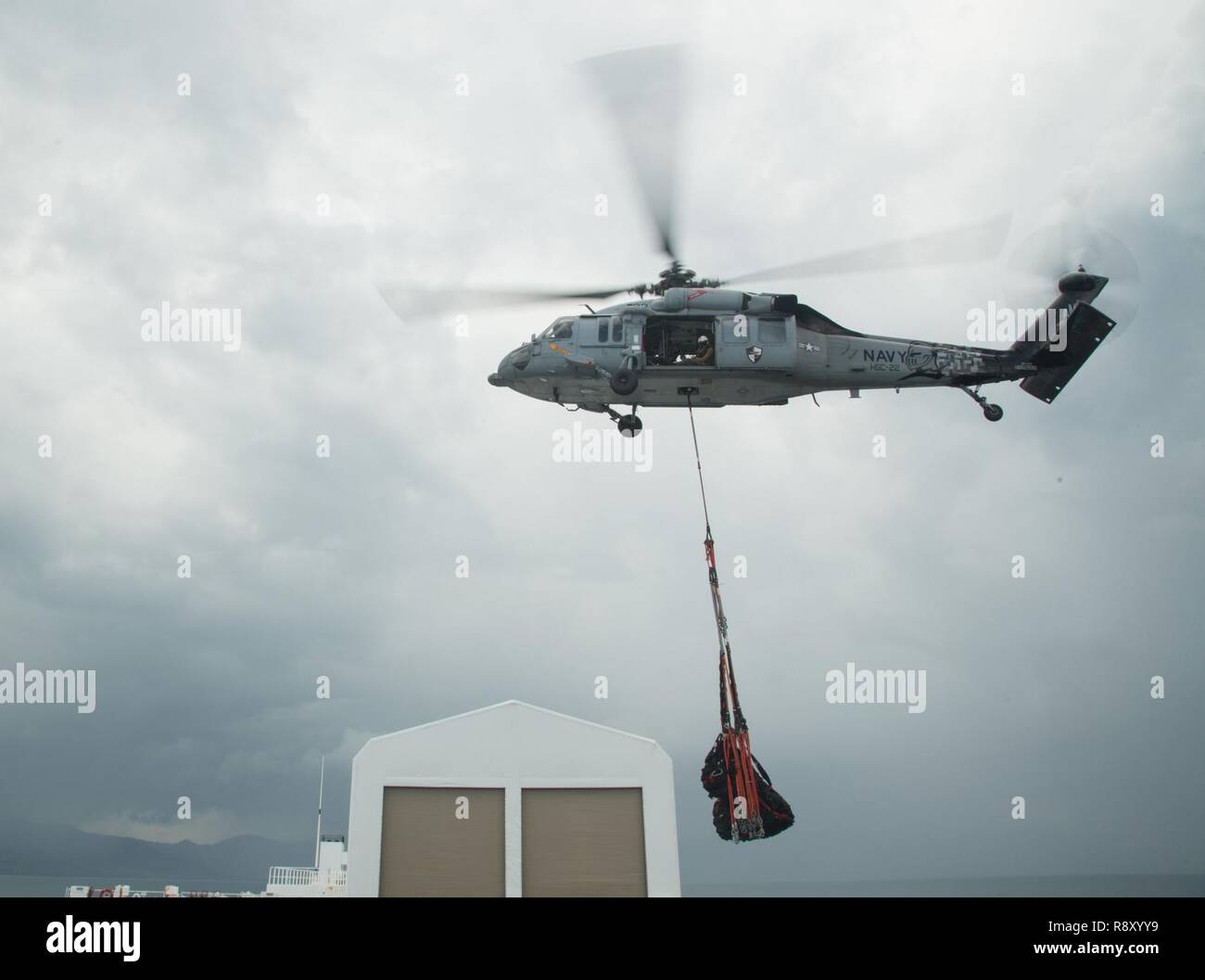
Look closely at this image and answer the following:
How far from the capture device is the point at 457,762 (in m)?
19.4

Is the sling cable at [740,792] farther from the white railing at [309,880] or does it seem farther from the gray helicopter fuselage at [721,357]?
the white railing at [309,880]

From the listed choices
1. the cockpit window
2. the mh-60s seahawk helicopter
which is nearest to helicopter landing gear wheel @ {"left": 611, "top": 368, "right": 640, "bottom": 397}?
the mh-60s seahawk helicopter

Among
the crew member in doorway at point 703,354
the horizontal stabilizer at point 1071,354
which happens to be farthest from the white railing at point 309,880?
the horizontal stabilizer at point 1071,354

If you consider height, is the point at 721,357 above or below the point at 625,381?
above

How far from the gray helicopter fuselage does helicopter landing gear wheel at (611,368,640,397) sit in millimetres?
138

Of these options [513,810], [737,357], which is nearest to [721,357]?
[737,357]

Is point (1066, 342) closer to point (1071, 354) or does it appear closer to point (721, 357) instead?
point (1071, 354)

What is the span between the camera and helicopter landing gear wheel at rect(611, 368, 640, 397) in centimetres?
2428

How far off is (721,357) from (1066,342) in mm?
8599

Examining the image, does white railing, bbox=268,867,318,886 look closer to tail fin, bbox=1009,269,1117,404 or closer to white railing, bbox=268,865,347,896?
white railing, bbox=268,865,347,896

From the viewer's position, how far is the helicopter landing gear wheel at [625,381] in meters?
24.3

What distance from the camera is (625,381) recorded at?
24328 mm

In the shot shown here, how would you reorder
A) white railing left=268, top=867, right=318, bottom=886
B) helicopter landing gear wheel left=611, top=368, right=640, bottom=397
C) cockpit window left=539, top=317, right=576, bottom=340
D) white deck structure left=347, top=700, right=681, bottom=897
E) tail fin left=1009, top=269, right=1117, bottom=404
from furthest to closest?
white railing left=268, top=867, right=318, bottom=886
tail fin left=1009, top=269, right=1117, bottom=404
cockpit window left=539, top=317, right=576, bottom=340
helicopter landing gear wheel left=611, top=368, right=640, bottom=397
white deck structure left=347, top=700, right=681, bottom=897

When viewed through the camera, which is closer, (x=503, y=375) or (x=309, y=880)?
(x=503, y=375)
